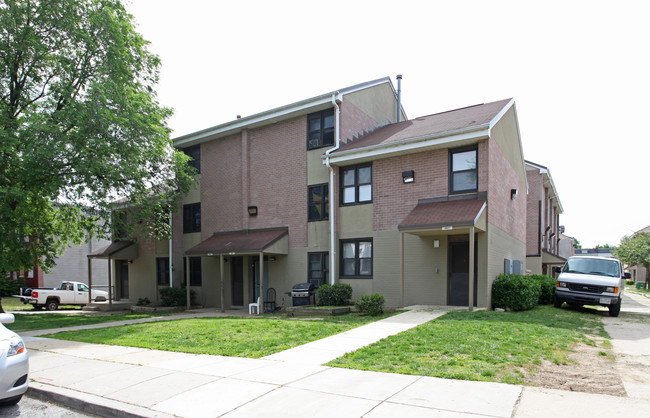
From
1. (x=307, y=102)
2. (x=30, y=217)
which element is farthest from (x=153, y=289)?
(x=307, y=102)

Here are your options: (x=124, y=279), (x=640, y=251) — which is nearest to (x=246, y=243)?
(x=124, y=279)

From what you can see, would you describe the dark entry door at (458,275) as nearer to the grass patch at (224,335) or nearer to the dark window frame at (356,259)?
the dark window frame at (356,259)

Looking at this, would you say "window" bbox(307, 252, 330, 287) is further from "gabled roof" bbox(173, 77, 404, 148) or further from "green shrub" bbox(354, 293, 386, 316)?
"gabled roof" bbox(173, 77, 404, 148)

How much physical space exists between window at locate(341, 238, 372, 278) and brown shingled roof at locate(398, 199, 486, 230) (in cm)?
244

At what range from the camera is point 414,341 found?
8391 millimetres

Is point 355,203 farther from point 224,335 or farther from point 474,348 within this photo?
point 474,348

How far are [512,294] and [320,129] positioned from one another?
899 centimetres

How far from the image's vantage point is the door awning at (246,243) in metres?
17.1

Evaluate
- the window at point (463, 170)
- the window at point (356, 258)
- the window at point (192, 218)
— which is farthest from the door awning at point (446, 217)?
the window at point (192, 218)

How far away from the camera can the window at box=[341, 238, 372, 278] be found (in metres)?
16.0

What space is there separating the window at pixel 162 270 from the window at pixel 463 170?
1468 cm

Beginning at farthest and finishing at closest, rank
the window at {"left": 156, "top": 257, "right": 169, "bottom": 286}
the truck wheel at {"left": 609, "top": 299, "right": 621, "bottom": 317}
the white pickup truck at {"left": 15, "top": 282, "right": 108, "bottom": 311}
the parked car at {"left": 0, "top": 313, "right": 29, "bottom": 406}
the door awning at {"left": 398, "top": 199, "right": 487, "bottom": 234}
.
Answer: the white pickup truck at {"left": 15, "top": 282, "right": 108, "bottom": 311}
the window at {"left": 156, "top": 257, "right": 169, "bottom": 286}
the truck wheel at {"left": 609, "top": 299, "right": 621, "bottom": 317}
the door awning at {"left": 398, "top": 199, "right": 487, "bottom": 234}
the parked car at {"left": 0, "top": 313, "right": 29, "bottom": 406}

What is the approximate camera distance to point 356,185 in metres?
16.6

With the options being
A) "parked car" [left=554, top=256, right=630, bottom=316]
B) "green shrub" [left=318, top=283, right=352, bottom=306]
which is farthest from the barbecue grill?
"parked car" [left=554, top=256, right=630, bottom=316]
